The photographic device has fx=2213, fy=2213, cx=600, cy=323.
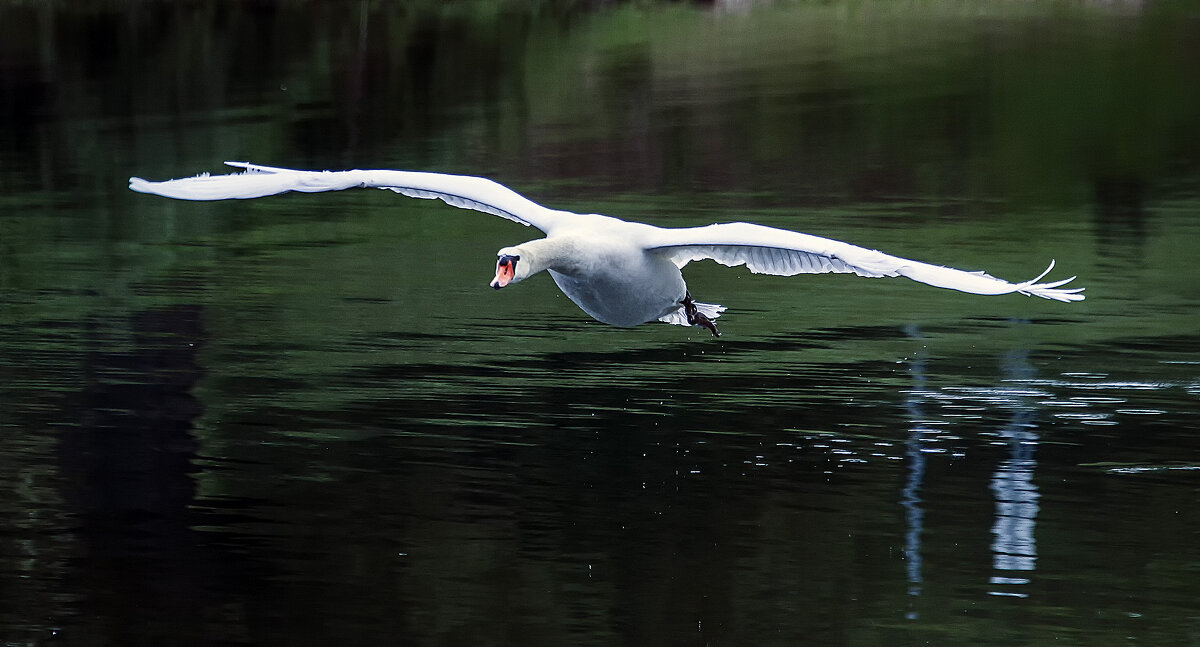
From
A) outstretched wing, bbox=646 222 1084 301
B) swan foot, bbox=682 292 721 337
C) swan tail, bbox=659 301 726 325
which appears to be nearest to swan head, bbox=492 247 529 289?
outstretched wing, bbox=646 222 1084 301

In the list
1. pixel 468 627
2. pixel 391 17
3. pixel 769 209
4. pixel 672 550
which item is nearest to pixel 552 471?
pixel 672 550

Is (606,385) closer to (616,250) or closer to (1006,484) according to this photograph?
(616,250)

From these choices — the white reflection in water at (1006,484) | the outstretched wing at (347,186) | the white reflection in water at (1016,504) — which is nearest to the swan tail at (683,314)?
the outstretched wing at (347,186)

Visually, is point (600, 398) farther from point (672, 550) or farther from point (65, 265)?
point (65, 265)

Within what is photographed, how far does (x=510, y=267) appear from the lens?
42.1ft

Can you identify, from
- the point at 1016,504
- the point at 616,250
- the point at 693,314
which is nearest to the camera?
the point at 1016,504

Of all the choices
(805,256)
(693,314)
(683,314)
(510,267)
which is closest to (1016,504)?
(805,256)

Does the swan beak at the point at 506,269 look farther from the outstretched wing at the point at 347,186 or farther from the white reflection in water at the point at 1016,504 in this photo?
the white reflection in water at the point at 1016,504

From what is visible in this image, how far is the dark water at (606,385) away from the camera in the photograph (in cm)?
1201

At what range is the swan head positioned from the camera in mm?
12781

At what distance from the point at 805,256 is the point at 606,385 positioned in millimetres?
3653

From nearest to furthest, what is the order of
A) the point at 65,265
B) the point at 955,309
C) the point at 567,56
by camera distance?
the point at 955,309 → the point at 65,265 → the point at 567,56

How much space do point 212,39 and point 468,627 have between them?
3101cm

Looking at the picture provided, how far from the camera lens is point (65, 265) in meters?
21.8
